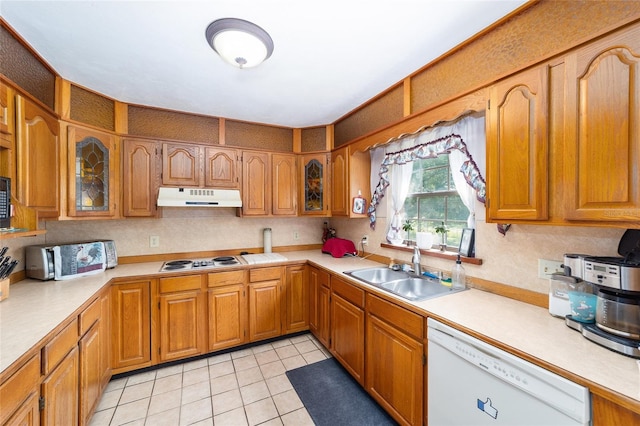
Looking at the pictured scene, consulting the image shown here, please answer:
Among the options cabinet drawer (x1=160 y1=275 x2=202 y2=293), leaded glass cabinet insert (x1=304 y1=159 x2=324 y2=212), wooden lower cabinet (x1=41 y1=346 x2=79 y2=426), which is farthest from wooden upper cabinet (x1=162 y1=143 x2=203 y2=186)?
wooden lower cabinet (x1=41 y1=346 x2=79 y2=426)

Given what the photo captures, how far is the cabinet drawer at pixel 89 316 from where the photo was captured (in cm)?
149

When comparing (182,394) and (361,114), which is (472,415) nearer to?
(182,394)

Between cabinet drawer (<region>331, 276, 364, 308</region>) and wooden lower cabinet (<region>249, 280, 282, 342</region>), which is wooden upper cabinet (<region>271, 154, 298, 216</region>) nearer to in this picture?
wooden lower cabinet (<region>249, 280, 282, 342</region>)

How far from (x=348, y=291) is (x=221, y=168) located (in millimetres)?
1824

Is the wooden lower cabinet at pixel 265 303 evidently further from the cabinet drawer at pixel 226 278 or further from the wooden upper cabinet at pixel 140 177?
the wooden upper cabinet at pixel 140 177

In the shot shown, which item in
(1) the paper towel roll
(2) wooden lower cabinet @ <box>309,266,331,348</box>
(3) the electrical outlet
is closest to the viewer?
(3) the electrical outlet

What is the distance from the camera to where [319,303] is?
8.50 feet

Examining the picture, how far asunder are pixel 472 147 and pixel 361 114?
1127 millimetres

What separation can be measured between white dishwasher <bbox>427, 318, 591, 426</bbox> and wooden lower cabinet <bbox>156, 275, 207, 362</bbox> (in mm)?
1970

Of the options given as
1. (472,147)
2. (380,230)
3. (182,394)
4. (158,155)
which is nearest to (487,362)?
(472,147)

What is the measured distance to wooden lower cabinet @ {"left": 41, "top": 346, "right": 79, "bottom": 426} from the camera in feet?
3.72

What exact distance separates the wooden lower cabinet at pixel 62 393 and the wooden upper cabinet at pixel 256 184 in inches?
68.1

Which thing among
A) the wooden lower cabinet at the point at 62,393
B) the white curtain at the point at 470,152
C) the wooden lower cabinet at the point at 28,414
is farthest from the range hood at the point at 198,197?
the white curtain at the point at 470,152

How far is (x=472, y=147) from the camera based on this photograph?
1746 millimetres
